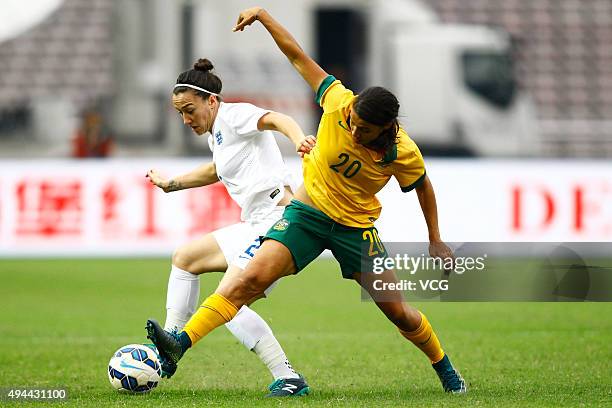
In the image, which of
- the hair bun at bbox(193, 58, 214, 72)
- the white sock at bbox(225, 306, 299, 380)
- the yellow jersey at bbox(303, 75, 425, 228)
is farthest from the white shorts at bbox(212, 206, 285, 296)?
the hair bun at bbox(193, 58, 214, 72)

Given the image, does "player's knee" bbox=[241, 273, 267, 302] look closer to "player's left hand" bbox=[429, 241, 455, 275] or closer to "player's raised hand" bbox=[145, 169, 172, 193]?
"player's left hand" bbox=[429, 241, 455, 275]

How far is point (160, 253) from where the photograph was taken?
1688cm

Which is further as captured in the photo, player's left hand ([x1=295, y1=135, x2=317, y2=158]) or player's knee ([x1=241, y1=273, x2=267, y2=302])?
player's knee ([x1=241, y1=273, x2=267, y2=302])

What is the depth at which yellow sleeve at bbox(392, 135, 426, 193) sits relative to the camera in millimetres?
7062

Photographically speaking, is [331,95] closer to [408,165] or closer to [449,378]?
[408,165]

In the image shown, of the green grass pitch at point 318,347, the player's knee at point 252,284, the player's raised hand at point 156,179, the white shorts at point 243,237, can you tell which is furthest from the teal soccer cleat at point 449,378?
the player's raised hand at point 156,179

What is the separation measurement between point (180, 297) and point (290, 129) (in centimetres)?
131

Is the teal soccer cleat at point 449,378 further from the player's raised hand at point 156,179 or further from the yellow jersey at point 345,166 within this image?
the player's raised hand at point 156,179

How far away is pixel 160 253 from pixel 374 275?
32.7ft

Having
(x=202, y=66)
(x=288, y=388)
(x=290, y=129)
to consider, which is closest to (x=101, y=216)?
(x=202, y=66)

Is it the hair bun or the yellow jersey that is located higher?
the hair bun

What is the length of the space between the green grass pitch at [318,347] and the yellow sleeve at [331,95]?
64.8 inches

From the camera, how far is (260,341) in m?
7.56

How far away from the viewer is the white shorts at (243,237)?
7508mm
